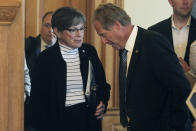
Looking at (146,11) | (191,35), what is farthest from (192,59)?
(146,11)

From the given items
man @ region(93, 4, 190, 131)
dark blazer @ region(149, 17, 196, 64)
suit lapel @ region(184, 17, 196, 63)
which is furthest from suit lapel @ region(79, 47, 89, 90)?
suit lapel @ region(184, 17, 196, 63)

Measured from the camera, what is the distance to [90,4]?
3662mm

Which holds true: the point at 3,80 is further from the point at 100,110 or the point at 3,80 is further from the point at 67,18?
the point at 100,110

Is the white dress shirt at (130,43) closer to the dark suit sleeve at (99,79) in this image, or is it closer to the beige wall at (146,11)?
the dark suit sleeve at (99,79)

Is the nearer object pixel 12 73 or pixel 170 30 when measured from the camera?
pixel 12 73

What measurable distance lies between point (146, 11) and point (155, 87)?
1.98 meters

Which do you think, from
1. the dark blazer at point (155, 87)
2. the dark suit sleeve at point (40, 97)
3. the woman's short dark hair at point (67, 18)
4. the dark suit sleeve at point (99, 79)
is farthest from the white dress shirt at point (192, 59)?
the dark suit sleeve at point (40, 97)

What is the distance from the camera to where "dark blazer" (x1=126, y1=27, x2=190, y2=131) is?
1.88 meters

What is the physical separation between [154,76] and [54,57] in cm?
80

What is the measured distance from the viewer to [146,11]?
12.4 ft

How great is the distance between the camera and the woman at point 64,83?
239 cm

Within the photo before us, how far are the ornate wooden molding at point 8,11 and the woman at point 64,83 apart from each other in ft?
2.53

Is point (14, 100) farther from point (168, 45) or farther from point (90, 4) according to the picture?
point (90, 4)

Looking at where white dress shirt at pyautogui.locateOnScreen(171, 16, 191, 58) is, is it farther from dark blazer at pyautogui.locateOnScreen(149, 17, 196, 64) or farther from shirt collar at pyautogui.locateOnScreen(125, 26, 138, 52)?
shirt collar at pyautogui.locateOnScreen(125, 26, 138, 52)
